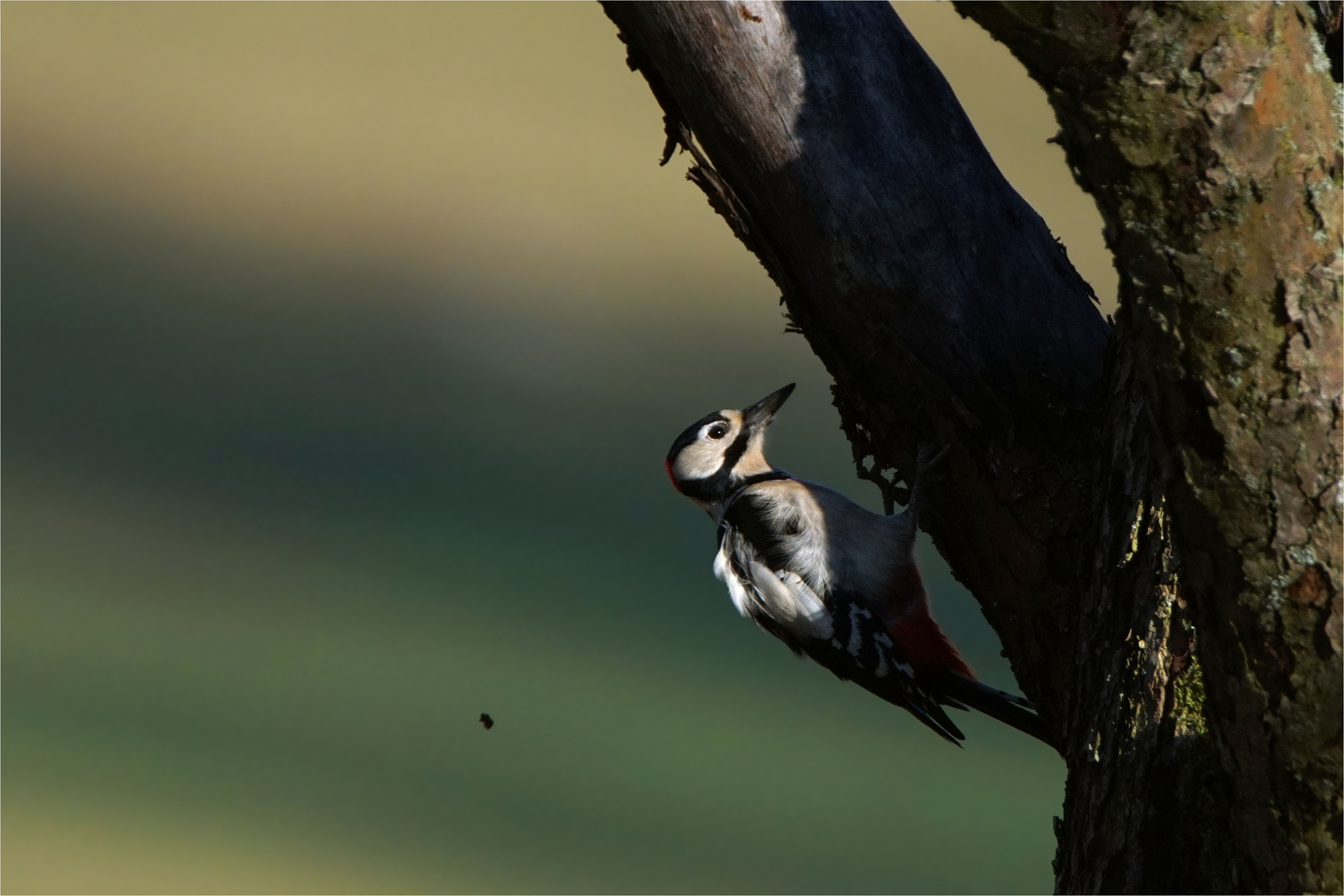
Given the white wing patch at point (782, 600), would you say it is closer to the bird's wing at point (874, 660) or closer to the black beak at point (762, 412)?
the bird's wing at point (874, 660)

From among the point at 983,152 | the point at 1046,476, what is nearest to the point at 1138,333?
the point at 1046,476

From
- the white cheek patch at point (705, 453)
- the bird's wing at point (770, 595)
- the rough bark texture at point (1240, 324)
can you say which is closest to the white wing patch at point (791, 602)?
the bird's wing at point (770, 595)

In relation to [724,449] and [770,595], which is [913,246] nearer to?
[770,595]

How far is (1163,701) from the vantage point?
1.39 meters

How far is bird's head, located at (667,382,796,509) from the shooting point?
3156 mm

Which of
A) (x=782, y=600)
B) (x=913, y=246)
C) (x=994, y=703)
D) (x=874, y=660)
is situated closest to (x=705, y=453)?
(x=782, y=600)

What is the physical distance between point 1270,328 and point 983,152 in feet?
2.71

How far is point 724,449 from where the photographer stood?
318cm

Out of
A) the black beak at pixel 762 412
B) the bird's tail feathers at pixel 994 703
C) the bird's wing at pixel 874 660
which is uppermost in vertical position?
the black beak at pixel 762 412

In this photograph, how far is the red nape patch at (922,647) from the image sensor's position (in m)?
2.75

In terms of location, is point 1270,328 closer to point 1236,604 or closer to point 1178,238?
point 1178,238

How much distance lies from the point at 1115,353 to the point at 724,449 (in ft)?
5.19

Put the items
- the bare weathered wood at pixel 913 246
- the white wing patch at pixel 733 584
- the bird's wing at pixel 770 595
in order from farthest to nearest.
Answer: the white wing patch at pixel 733 584 < the bird's wing at pixel 770 595 < the bare weathered wood at pixel 913 246

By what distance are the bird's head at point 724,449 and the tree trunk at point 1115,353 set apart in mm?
958
